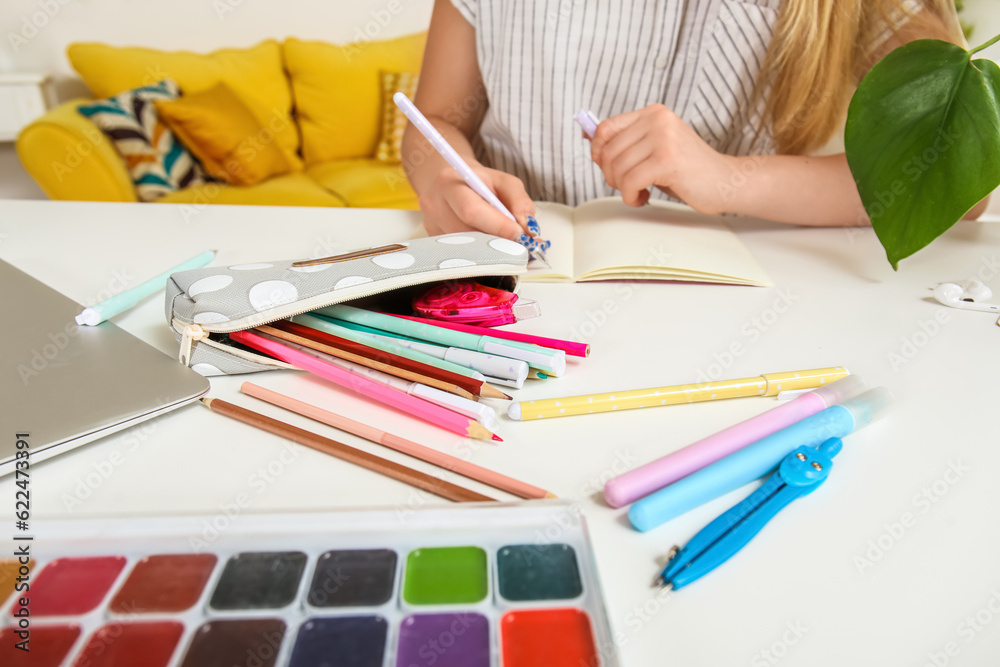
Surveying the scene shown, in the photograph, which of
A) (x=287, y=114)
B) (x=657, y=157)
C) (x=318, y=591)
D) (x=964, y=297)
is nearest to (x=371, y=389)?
(x=318, y=591)

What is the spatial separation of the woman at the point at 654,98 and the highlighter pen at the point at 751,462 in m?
0.31

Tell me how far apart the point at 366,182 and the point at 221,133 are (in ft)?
1.48

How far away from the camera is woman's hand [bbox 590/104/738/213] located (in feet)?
2.17

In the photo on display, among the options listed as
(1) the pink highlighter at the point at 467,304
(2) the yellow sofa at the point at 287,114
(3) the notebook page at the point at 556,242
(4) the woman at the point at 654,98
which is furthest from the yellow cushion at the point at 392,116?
(1) the pink highlighter at the point at 467,304

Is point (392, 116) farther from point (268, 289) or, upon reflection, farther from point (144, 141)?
point (268, 289)

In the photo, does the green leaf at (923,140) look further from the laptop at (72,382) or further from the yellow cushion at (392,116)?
the yellow cushion at (392,116)

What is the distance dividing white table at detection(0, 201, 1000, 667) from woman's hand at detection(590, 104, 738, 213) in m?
0.13

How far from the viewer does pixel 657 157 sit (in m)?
0.66

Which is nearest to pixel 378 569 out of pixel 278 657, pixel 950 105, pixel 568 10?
pixel 278 657

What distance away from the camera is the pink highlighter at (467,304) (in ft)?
1.59

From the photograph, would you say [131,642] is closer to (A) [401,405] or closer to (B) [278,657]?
(B) [278,657]

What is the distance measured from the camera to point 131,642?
0.84 feet

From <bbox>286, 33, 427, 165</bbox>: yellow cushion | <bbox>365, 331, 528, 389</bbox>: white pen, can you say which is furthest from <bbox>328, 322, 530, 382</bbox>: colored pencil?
<bbox>286, 33, 427, 165</bbox>: yellow cushion

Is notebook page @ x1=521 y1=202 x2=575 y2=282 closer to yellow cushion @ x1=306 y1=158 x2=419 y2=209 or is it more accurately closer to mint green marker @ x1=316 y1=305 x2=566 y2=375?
mint green marker @ x1=316 y1=305 x2=566 y2=375
